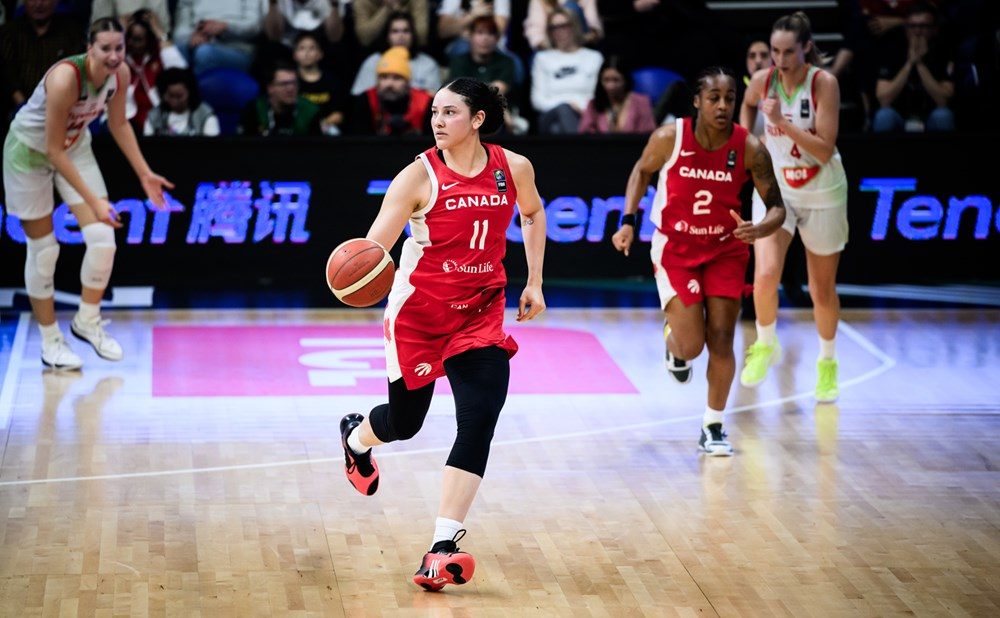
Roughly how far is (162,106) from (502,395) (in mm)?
6343

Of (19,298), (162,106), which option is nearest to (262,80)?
(162,106)

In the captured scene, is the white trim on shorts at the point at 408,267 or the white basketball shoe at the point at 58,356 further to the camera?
the white basketball shoe at the point at 58,356

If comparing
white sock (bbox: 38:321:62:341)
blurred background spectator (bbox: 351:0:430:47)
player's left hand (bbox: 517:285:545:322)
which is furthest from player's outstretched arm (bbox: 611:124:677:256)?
blurred background spectator (bbox: 351:0:430:47)

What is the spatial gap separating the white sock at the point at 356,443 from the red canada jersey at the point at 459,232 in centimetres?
80

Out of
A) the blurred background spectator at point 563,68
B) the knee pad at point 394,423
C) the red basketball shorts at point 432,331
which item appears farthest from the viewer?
the blurred background spectator at point 563,68

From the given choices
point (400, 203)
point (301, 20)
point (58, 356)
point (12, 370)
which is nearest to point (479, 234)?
point (400, 203)

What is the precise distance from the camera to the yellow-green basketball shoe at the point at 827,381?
854 centimetres

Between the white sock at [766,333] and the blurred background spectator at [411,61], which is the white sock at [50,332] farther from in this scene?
the white sock at [766,333]

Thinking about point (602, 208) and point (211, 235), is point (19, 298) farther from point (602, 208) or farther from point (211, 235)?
point (602, 208)

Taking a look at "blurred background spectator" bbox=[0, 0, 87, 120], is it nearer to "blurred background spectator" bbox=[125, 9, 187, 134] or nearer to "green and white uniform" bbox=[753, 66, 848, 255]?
"blurred background spectator" bbox=[125, 9, 187, 134]

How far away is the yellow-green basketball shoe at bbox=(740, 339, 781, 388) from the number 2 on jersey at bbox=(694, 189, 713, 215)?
63.6 inches

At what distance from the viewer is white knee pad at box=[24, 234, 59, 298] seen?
8.97m

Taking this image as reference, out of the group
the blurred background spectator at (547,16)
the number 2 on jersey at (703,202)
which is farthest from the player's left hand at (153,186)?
the blurred background spectator at (547,16)

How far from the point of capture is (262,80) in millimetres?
11656
